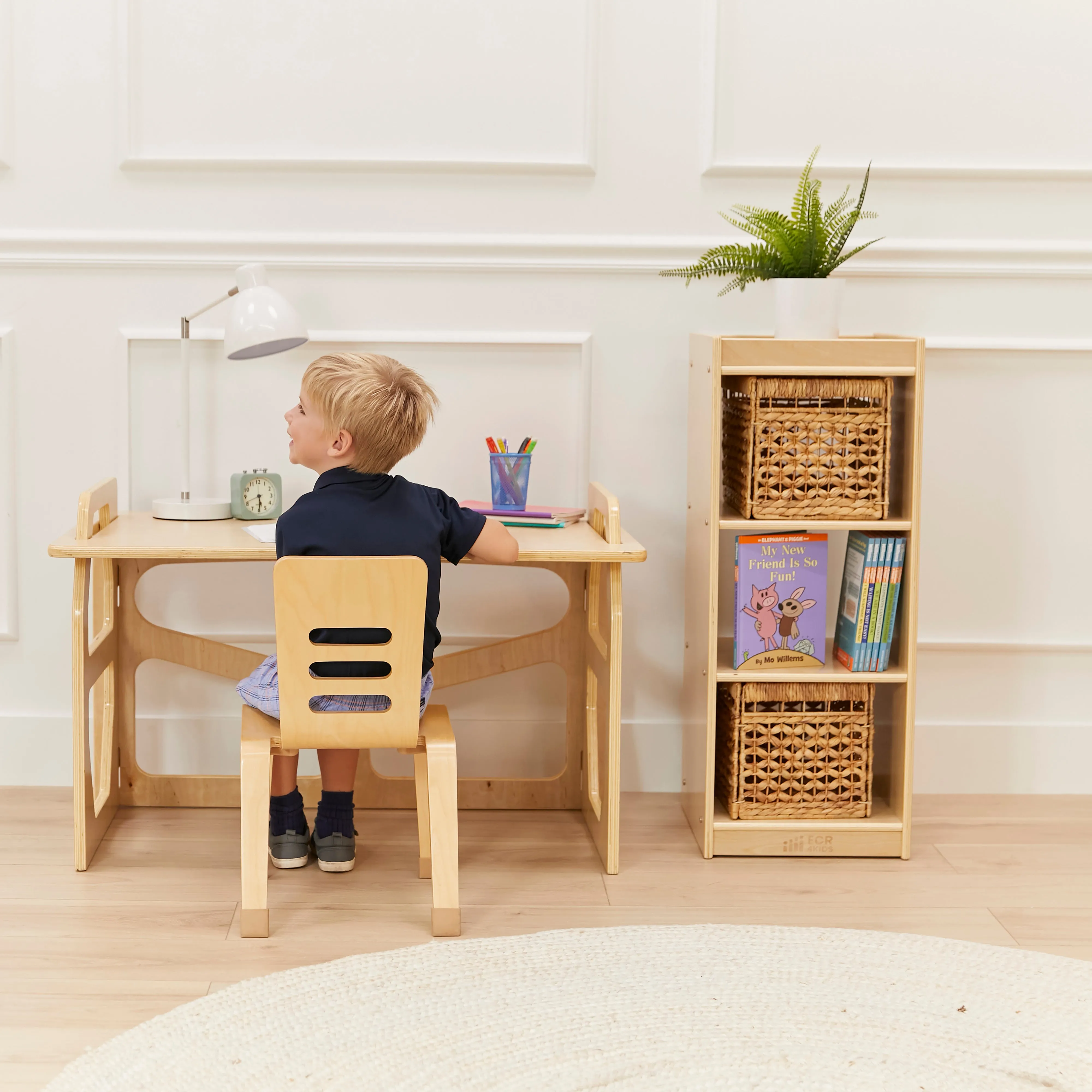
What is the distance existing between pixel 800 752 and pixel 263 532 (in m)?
1.10

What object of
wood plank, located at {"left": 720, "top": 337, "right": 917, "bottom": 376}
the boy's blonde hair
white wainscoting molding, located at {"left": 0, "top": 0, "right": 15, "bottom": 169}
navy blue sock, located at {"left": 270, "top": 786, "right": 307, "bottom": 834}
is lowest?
navy blue sock, located at {"left": 270, "top": 786, "right": 307, "bottom": 834}

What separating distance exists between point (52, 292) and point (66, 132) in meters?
0.32

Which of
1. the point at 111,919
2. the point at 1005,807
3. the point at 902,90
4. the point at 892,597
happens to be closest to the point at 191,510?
the point at 111,919

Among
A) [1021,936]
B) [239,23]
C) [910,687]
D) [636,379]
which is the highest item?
[239,23]

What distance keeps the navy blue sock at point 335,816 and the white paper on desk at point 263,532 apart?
475 millimetres

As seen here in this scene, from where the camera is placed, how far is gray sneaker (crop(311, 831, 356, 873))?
6.68 ft

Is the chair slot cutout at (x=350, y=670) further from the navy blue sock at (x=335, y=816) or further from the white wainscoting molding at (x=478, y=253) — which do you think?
the white wainscoting molding at (x=478, y=253)

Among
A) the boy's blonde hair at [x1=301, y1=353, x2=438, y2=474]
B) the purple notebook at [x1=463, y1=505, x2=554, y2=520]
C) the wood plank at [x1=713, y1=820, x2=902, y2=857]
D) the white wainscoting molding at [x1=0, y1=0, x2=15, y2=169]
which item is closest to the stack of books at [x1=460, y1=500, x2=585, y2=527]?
the purple notebook at [x1=463, y1=505, x2=554, y2=520]

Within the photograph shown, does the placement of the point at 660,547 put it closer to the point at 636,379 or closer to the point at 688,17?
the point at 636,379

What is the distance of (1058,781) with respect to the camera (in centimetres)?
252

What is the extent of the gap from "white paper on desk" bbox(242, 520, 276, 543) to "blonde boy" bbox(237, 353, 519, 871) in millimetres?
187

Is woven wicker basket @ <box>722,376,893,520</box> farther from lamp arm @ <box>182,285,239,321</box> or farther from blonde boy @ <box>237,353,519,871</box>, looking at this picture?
lamp arm @ <box>182,285,239,321</box>

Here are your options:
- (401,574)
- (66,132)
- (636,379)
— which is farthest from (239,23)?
(401,574)

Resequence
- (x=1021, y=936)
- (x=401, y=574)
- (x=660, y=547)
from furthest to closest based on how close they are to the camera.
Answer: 1. (x=660, y=547)
2. (x=1021, y=936)
3. (x=401, y=574)
